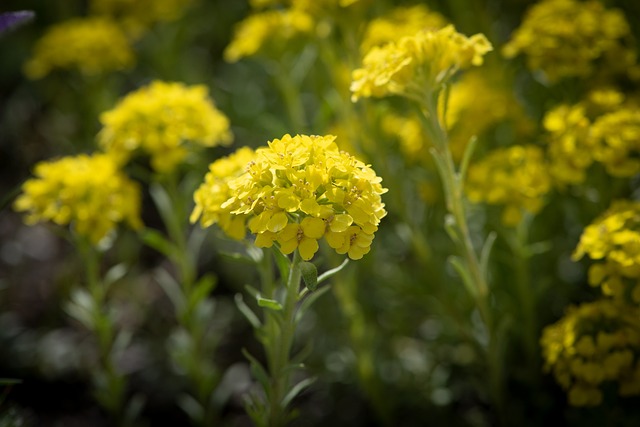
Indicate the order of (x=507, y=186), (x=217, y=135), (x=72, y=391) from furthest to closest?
(x=72, y=391)
(x=217, y=135)
(x=507, y=186)

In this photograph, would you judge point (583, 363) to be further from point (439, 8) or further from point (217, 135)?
point (439, 8)

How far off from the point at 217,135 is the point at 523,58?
137 cm

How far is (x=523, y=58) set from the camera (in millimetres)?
2607

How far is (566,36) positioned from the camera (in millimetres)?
2094

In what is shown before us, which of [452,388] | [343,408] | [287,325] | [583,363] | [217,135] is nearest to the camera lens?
[287,325]

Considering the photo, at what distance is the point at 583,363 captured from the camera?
1.70 meters

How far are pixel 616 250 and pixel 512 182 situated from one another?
420 millimetres

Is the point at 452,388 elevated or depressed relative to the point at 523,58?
depressed

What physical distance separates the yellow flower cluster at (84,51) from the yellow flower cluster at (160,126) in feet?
2.95

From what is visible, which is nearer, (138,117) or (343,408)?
(138,117)

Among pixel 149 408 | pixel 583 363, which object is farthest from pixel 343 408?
pixel 583 363

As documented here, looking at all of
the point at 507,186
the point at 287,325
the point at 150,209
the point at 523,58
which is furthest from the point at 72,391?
the point at 523,58

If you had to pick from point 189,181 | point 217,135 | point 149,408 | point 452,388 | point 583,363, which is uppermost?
point 217,135

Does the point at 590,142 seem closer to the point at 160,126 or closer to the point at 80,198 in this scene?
the point at 160,126
